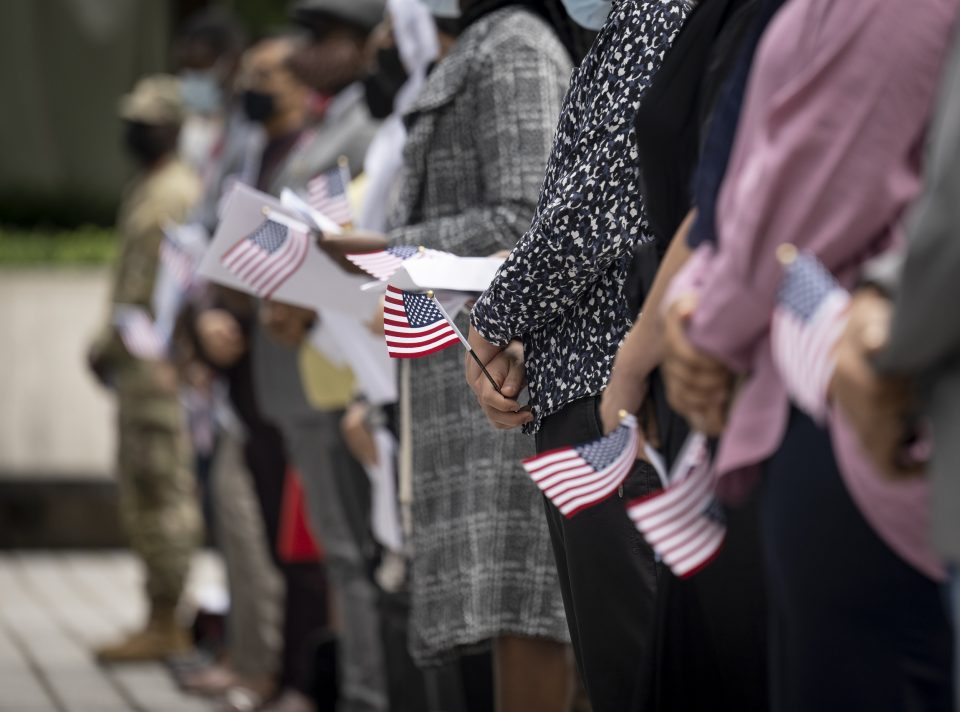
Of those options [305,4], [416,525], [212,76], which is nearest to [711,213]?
[416,525]

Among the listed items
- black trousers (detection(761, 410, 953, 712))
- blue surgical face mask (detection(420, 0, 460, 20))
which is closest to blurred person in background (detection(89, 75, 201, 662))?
blue surgical face mask (detection(420, 0, 460, 20))

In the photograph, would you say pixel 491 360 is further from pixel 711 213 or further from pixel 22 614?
pixel 22 614

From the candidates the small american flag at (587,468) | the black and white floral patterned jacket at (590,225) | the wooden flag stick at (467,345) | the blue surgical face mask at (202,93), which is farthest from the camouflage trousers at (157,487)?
the small american flag at (587,468)

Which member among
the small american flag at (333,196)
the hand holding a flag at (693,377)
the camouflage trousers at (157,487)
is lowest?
the camouflage trousers at (157,487)

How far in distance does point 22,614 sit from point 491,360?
6258 mm

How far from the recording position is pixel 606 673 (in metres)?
3.45

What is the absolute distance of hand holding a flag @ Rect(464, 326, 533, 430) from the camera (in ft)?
11.9

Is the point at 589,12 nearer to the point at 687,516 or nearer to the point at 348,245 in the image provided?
the point at 348,245

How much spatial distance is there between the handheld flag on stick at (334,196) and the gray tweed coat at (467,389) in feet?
1.77

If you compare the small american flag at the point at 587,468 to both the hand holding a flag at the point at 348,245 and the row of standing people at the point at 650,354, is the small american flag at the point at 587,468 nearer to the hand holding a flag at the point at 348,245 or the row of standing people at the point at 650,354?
the row of standing people at the point at 650,354

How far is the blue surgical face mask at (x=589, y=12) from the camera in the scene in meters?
3.88

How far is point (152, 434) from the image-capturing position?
28.1ft

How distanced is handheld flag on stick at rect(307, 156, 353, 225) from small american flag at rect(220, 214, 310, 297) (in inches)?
17.0

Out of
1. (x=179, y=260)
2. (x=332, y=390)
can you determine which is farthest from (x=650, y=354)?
(x=179, y=260)
